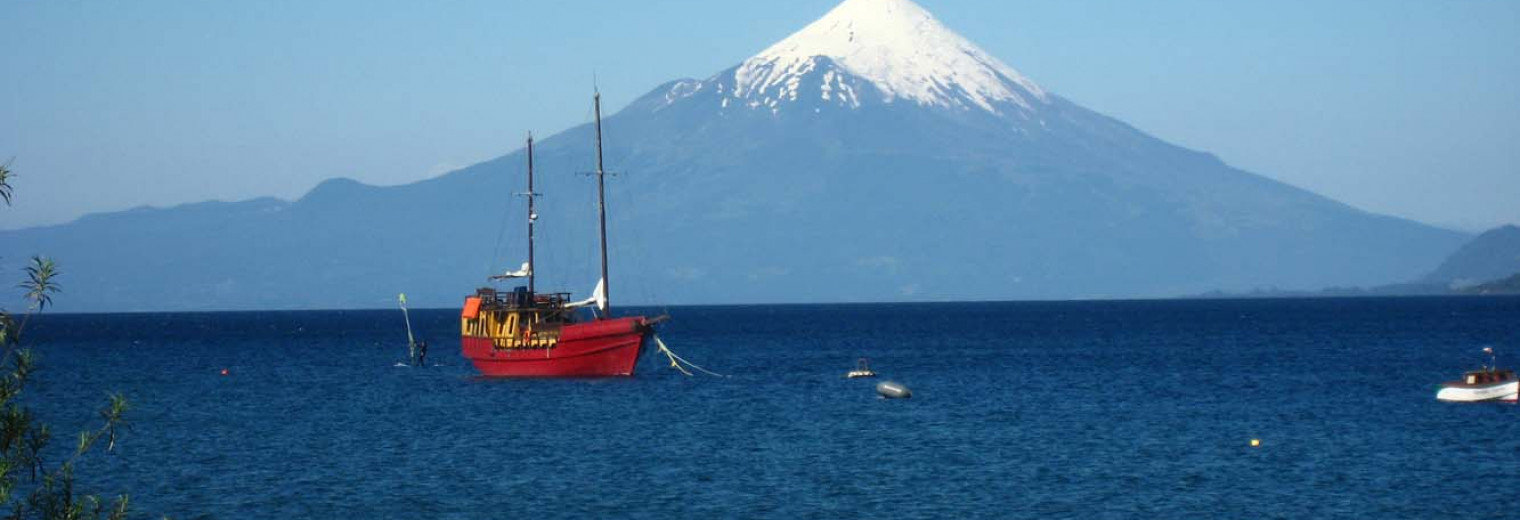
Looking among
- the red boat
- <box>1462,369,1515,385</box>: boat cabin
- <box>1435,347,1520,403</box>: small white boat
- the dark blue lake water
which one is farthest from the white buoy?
<box>1462,369,1515,385</box>: boat cabin

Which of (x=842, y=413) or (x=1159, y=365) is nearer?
(x=842, y=413)

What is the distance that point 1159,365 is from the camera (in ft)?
368

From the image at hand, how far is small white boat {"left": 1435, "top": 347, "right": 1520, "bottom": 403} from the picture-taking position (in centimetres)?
7525

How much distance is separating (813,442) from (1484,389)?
2948 cm

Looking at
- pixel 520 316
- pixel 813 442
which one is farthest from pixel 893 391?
pixel 813 442

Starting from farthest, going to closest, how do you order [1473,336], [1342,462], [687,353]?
[1473,336] < [687,353] < [1342,462]

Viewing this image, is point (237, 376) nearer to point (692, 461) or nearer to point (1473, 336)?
point (692, 461)

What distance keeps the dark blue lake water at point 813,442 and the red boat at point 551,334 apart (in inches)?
46.6

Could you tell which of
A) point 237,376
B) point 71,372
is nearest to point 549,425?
point 237,376

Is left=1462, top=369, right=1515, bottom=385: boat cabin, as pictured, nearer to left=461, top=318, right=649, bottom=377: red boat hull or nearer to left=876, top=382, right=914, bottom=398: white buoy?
left=876, top=382, right=914, bottom=398: white buoy

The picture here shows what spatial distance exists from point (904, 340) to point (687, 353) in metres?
36.3

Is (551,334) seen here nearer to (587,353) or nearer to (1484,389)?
(587,353)

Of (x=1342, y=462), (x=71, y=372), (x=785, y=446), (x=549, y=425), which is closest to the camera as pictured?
(x=1342, y=462)

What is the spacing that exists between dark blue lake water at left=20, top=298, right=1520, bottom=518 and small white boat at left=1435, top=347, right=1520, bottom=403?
2.80 feet
